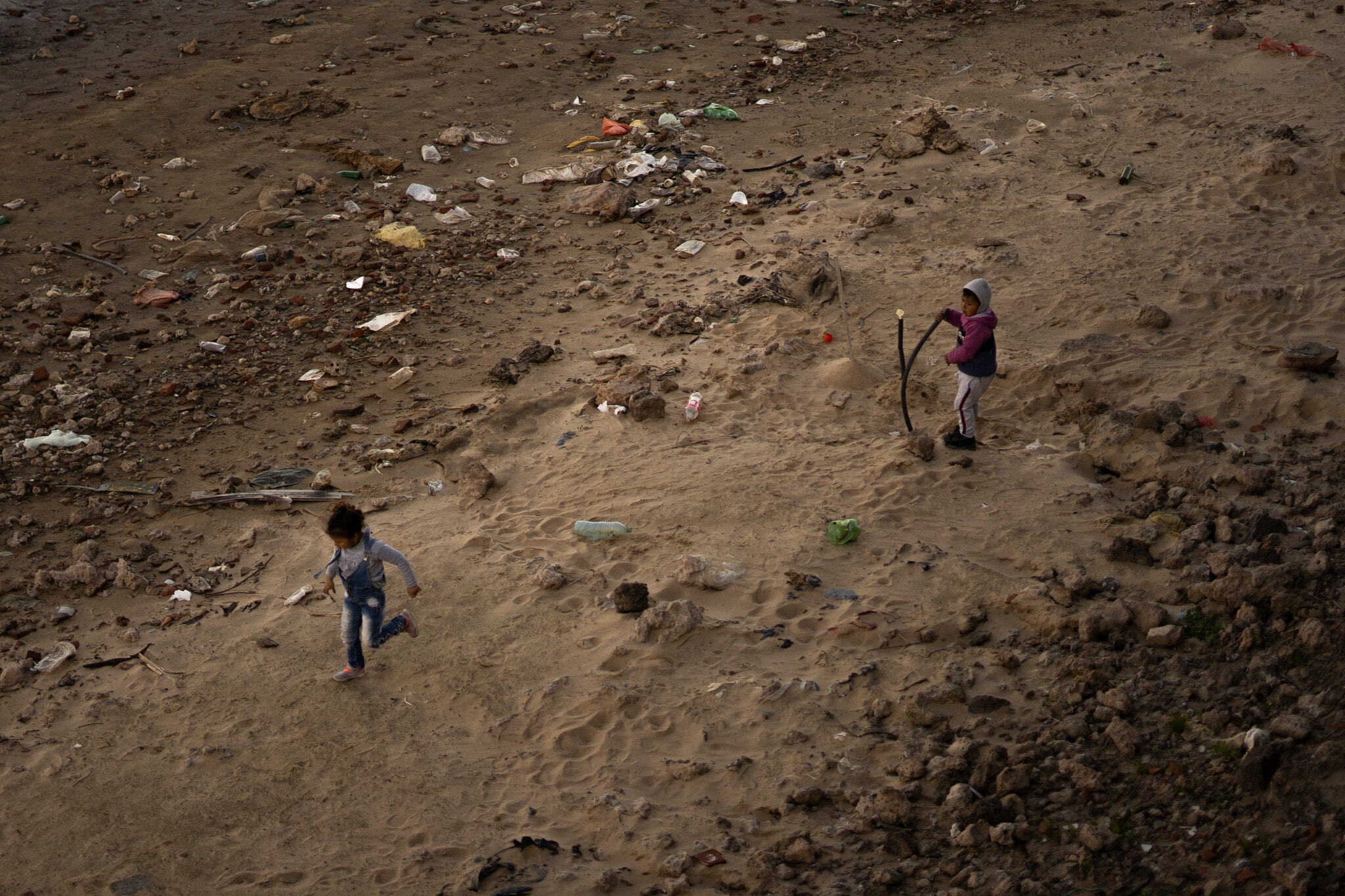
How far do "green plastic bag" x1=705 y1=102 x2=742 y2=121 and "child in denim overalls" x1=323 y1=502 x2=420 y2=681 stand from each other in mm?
7752

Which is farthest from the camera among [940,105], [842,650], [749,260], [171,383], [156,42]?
[156,42]

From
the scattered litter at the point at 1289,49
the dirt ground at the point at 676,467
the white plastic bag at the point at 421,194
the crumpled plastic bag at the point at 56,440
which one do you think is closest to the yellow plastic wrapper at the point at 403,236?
the dirt ground at the point at 676,467

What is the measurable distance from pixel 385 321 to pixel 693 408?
3035 millimetres

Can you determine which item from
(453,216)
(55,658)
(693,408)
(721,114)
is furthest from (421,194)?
(55,658)

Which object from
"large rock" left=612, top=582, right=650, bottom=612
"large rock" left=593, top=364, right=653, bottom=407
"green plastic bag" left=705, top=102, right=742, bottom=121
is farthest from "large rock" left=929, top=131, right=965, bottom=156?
"large rock" left=612, top=582, right=650, bottom=612

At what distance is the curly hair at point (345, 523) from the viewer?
473cm

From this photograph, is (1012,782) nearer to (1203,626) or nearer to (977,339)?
(1203,626)

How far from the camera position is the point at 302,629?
18.3 ft

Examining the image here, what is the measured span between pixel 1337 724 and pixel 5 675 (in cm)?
620

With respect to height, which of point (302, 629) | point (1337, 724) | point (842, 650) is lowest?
point (302, 629)

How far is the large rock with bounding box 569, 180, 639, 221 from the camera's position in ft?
31.6

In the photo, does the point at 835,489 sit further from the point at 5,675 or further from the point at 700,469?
the point at 5,675

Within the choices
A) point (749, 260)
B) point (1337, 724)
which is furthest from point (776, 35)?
point (1337, 724)

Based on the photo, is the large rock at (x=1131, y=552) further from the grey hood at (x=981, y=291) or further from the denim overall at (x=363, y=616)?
the denim overall at (x=363, y=616)
